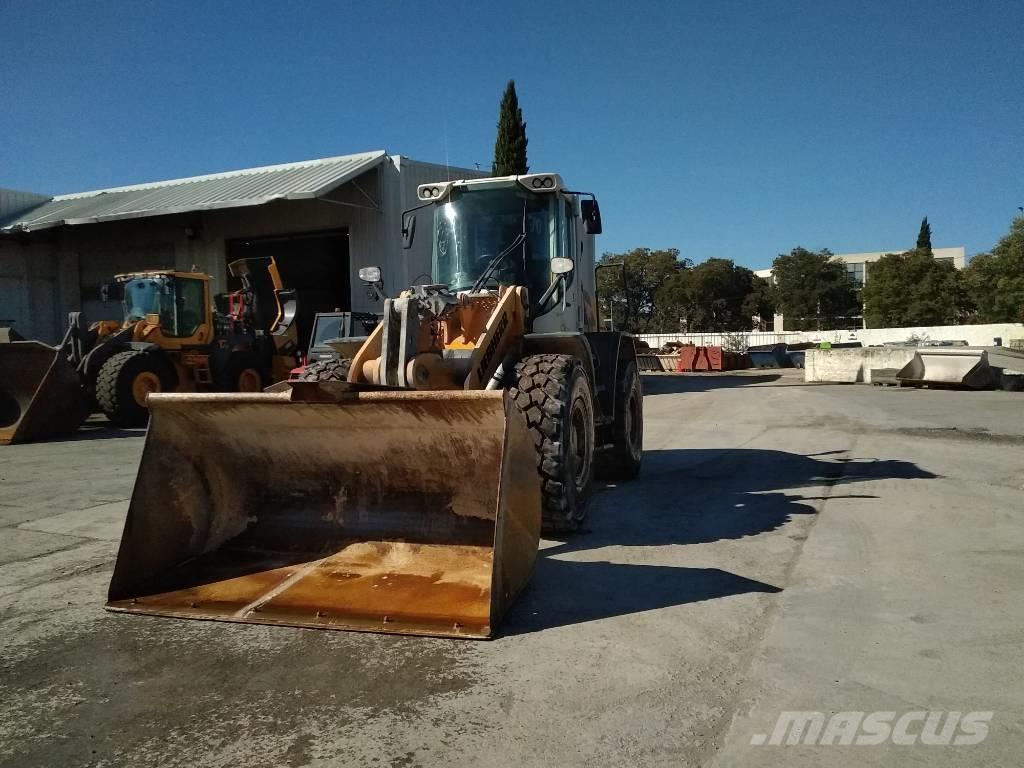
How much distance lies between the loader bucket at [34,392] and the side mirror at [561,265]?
9031 millimetres

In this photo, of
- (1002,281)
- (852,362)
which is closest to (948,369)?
(852,362)

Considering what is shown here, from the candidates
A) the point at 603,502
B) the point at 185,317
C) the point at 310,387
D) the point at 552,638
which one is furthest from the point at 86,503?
the point at 185,317

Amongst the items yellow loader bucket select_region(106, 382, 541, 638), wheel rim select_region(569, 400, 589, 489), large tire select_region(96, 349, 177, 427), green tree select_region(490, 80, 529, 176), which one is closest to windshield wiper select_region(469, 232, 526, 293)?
wheel rim select_region(569, 400, 589, 489)

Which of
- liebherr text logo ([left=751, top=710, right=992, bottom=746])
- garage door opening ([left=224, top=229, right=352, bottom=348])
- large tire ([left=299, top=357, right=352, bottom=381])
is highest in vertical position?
garage door opening ([left=224, top=229, right=352, bottom=348])

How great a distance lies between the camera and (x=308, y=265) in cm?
2398

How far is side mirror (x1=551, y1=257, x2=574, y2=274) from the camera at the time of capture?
20.4ft

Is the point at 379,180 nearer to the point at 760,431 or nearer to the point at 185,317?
the point at 185,317

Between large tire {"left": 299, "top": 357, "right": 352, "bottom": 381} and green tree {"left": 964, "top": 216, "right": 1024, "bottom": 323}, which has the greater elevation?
green tree {"left": 964, "top": 216, "right": 1024, "bottom": 323}

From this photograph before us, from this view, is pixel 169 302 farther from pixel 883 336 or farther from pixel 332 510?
pixel 883 336

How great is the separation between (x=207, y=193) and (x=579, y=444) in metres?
20.2

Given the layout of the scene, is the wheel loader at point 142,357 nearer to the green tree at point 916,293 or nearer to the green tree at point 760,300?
the green tree at point 916,293

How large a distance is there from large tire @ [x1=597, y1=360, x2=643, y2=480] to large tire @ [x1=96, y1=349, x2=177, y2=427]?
358 inches

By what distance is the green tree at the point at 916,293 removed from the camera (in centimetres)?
5794

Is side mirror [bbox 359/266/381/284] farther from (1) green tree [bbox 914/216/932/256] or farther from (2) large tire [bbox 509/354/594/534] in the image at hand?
(1) green tree [bbox 914/216/932/256]
